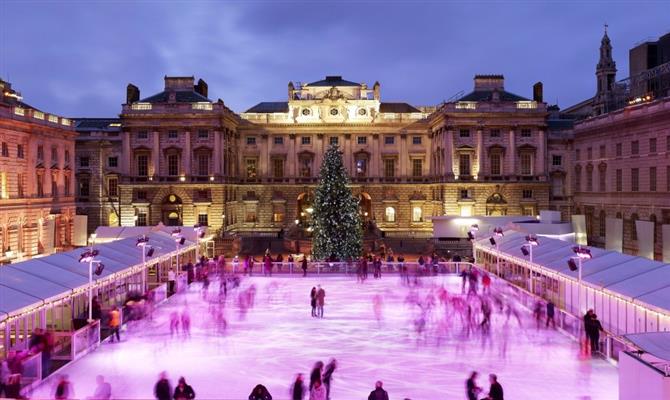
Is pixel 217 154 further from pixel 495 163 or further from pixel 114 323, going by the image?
pixel 114 323

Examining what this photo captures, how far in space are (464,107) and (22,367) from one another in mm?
51427

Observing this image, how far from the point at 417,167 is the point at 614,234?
2433cm

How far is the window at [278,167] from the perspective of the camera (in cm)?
6750

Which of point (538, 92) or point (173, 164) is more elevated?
point (538, 92)

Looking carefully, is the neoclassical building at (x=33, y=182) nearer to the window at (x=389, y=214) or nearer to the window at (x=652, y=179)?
the window at (x=389, y=214)

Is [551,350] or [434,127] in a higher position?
[434,127]

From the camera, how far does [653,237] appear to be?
41.6 m

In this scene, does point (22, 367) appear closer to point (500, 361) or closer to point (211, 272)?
point (500, 361)

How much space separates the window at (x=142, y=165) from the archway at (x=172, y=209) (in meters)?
3.31

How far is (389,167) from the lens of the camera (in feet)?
221

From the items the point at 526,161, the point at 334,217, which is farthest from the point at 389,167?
the point at 334,217

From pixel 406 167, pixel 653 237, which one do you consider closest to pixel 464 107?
pixel 406 167

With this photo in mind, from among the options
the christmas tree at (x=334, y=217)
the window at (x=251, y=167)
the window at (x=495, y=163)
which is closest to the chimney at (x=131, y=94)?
the window at (x=251, y=167)

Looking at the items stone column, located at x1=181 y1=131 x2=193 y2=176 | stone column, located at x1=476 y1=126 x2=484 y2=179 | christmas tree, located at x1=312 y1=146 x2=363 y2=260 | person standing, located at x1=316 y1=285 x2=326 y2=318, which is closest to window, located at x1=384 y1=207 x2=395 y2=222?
stone column, located at x1=476 y1=126 x2=484 y2=179
